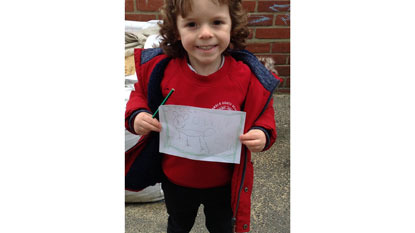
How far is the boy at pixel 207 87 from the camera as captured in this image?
1039 millimetres

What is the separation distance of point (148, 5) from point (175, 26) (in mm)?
1924

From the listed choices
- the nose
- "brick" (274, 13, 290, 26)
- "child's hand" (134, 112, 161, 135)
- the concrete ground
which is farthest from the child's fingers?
"brick" (274, 13, 290, 26)

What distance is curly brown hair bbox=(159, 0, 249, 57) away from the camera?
106cm

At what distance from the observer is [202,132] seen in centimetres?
111

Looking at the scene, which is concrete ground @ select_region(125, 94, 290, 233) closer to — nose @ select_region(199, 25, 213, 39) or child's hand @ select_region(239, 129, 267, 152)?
child's hand @ select_region(239, 129, 267, 152)

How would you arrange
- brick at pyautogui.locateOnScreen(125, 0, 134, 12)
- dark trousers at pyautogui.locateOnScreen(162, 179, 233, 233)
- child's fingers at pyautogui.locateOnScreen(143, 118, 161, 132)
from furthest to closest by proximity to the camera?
brick at pyautogui.locateOnScreen(125, 0, 134, 12) < dark trousers at pyautogui.locateOnScreen(162, 179, 233, 233) < child's fingers at pyautogui.locateOnScreen(143, 118, 161, 132)

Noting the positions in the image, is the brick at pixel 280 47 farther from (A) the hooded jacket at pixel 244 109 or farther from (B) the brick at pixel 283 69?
(A) the hooded jacket at pixel 244 109

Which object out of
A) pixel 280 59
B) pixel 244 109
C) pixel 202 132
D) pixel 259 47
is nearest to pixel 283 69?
pixel 280 59

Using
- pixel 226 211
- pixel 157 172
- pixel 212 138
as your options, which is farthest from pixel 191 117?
pixel 226 211

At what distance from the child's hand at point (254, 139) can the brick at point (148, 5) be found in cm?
216

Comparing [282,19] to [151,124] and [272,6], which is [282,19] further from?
[151,124]

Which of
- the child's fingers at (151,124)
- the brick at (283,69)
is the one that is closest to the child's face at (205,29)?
the child's fingers at (151,124)

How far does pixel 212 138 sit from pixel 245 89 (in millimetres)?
221

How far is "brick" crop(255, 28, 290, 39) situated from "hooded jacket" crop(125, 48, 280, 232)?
6.31 ft
